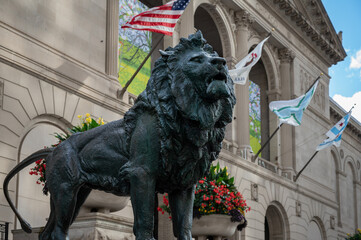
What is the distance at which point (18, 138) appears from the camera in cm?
1659

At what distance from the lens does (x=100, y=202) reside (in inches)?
365

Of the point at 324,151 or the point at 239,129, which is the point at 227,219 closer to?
the point at 239,129

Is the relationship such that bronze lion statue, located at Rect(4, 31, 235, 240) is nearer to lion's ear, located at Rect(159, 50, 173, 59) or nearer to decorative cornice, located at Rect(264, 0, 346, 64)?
lion's ear, located at Rect(159, 50, 173, 59)

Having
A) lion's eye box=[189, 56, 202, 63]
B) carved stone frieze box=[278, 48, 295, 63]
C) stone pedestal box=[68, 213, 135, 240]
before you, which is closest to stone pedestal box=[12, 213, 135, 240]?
stone pedestal box=[68, 213, 135, 240]

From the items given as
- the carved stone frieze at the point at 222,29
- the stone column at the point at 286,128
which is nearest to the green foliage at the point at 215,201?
the carved stone frieze at the point at 222,29

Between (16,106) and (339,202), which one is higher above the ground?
(339,202)

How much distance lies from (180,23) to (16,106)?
11.4 metres

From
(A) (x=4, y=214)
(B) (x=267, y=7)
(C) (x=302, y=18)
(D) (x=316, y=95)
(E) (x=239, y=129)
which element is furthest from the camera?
(D) (x=316, y=95)

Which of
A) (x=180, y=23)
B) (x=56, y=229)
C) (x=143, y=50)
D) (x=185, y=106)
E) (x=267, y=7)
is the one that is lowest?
(x=56, y=229)

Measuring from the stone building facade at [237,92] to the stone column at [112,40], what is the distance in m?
0.04

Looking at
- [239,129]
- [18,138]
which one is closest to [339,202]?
[239,129]

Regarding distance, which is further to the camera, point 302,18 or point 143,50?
point 302,18

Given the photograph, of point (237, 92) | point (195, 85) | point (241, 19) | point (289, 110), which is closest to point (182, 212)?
point (195, 85)

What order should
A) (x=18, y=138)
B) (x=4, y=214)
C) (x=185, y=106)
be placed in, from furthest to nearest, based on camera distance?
(x=18, y=138)
(x=4, y=214)
(x=185, y=106)
